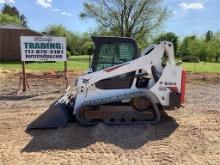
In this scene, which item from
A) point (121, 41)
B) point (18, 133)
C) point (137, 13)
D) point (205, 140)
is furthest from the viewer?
point (137, 13)

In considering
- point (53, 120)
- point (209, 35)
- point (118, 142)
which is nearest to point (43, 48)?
point (53, 120)

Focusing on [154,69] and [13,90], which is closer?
[154,69]

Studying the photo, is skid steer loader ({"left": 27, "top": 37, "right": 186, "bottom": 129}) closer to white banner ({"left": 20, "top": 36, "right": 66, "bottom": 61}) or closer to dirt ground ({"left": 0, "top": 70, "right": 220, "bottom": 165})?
dirt ground ({"left": 0, "top": 70, "right": 220, "bottom": 165})

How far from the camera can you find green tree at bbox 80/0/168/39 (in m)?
45.7

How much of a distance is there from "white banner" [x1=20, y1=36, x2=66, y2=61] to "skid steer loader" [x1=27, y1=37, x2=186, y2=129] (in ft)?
23.4

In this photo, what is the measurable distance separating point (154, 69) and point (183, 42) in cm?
6680

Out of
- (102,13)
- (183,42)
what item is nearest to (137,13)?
(102,13)

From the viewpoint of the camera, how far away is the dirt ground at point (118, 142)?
6.65 m

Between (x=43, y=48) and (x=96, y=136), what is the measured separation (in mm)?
8581

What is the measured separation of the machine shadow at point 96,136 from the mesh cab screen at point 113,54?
1.39 m

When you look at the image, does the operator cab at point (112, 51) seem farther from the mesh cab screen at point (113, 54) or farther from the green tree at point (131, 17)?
the green tree at point (131, 17)

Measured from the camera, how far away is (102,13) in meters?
46.6

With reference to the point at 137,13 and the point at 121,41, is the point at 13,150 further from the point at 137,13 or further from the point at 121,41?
the point at 137,13

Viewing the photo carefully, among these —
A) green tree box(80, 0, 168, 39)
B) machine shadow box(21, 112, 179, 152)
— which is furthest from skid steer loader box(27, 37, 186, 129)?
green tree box(80, 0, 168, 39)
